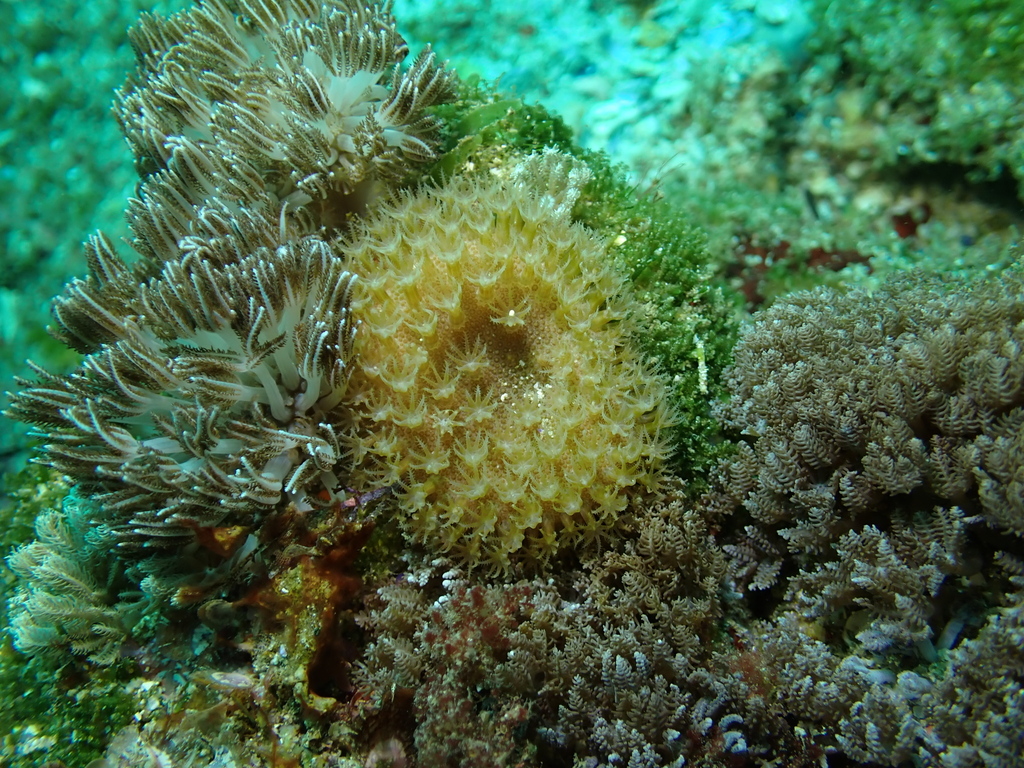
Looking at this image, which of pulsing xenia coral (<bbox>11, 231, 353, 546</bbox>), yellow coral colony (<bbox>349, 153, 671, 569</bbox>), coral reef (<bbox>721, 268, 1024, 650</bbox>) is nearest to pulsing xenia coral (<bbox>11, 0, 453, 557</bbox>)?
pulsing xenia coral (<bbox>11, 231, 353, 546</bbox>)

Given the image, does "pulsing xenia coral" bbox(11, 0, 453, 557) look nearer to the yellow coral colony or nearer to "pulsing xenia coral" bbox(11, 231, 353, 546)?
"pulsing xenia coral" bbox(11, 231, 353, 546)

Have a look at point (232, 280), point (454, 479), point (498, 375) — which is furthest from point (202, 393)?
point (498, 375)

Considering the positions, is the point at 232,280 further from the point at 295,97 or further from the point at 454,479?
the point at 454,479

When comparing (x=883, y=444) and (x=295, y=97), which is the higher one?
(x=295, y=97)

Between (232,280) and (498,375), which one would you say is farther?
(498,375)

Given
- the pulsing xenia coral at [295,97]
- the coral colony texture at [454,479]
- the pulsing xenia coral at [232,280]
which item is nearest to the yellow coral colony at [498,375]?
the coral colony texture at [454,479]

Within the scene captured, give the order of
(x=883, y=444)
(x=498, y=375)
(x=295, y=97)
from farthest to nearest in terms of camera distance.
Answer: (x=498, y=375) < (x=295, y=97) < (x=883, y=444)
